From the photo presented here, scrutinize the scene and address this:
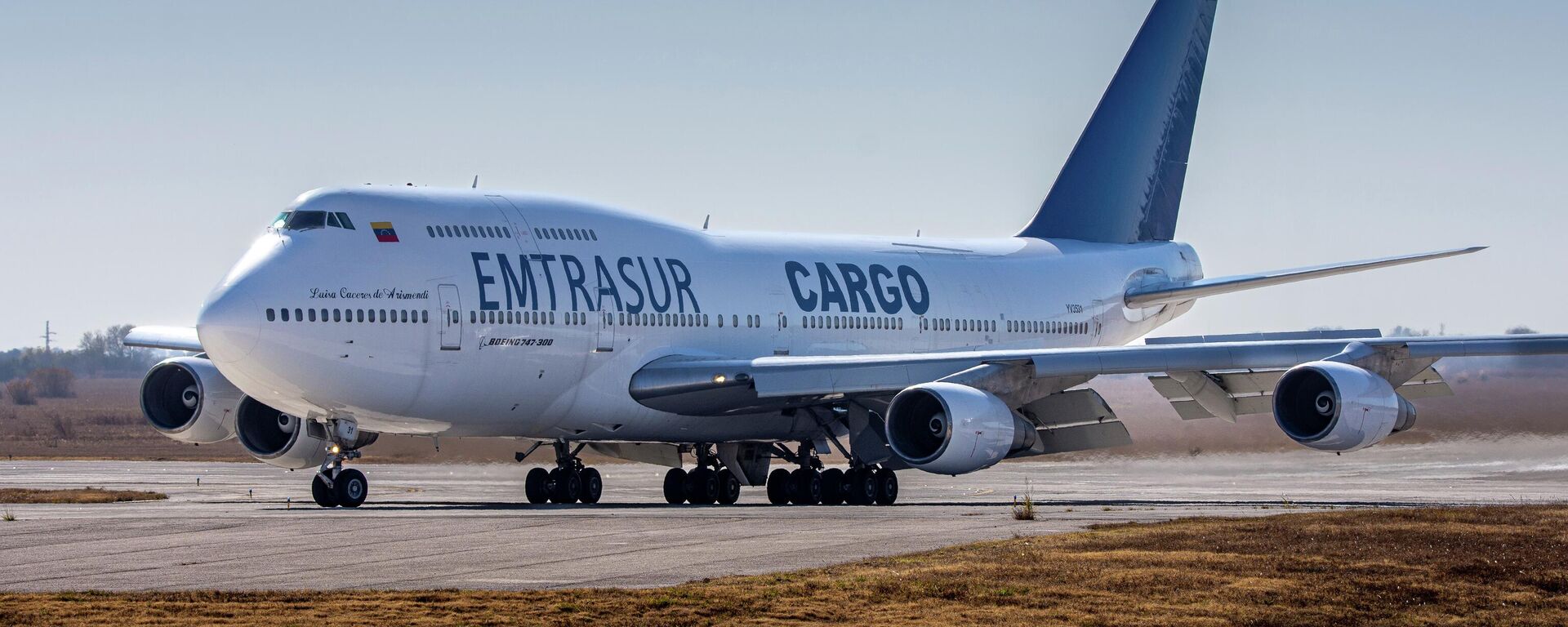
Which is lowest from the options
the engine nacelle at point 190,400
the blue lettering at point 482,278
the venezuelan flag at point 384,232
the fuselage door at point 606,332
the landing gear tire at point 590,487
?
the landing gear tire at point 590,487

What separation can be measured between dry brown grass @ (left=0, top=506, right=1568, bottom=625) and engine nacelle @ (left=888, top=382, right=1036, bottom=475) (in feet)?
26.0

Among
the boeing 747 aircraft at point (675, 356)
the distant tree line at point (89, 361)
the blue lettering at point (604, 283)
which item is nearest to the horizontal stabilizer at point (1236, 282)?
the boeing 747 aircraft at point (675, 356)

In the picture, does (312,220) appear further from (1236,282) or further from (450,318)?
(1236,282)

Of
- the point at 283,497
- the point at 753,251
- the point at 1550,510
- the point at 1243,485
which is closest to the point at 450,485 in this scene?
the point at 283,497

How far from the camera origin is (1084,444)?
90.2 feet

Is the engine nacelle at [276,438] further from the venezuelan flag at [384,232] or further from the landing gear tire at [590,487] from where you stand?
the venezuelan flag at [384,232]

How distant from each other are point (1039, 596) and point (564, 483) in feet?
52.7

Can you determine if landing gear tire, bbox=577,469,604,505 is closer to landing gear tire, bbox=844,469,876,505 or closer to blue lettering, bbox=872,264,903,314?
landing gear tire, bbox=844,469,876,505

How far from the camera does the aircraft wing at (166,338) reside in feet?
92.1

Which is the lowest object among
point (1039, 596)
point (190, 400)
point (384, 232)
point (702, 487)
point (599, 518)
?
point (1039, 596)

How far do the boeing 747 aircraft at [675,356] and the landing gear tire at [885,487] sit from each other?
43mm

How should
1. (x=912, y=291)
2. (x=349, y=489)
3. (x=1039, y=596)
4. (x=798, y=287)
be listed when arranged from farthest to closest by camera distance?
(x=912, y=291), (x=798, y=287), (x=349, y=489), (x=1039, y=596)

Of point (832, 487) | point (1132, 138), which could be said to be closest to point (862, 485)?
point (832, 487)

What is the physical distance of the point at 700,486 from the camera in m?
29.2
